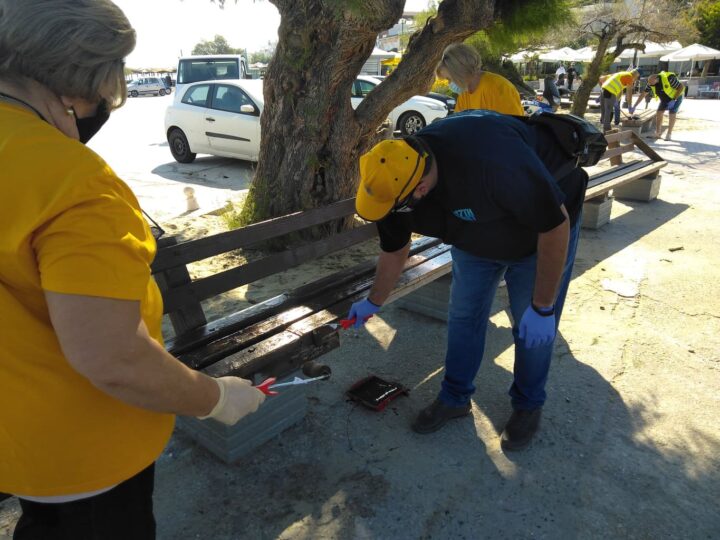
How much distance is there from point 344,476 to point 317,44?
11.3ft

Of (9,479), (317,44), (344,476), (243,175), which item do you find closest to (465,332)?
(344,476)

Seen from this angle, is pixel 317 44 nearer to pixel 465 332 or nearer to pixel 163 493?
pixel 465 332

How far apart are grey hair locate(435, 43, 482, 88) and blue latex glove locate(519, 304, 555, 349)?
2.57m

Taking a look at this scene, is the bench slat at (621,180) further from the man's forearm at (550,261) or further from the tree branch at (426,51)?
the man's forearm at (550,261)

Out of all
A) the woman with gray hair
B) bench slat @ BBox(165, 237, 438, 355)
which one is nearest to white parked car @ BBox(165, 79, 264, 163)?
bench slat @ BBox(165, 237, 438, 355)

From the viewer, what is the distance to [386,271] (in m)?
2.43

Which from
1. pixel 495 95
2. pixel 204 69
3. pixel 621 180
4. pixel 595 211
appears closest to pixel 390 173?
pixel 495 95

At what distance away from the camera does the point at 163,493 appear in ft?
7.38

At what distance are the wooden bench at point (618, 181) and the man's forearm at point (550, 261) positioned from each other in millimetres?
3130

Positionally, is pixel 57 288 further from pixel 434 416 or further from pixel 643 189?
pixel 643 189

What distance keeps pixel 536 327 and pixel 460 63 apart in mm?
2688

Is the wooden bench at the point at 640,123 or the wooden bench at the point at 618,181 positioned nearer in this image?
the wooden bench at the point at 618,181

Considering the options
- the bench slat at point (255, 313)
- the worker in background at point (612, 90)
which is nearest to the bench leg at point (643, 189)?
the bench slat at point (255, 313)

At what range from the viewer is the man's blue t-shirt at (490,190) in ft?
6.01
